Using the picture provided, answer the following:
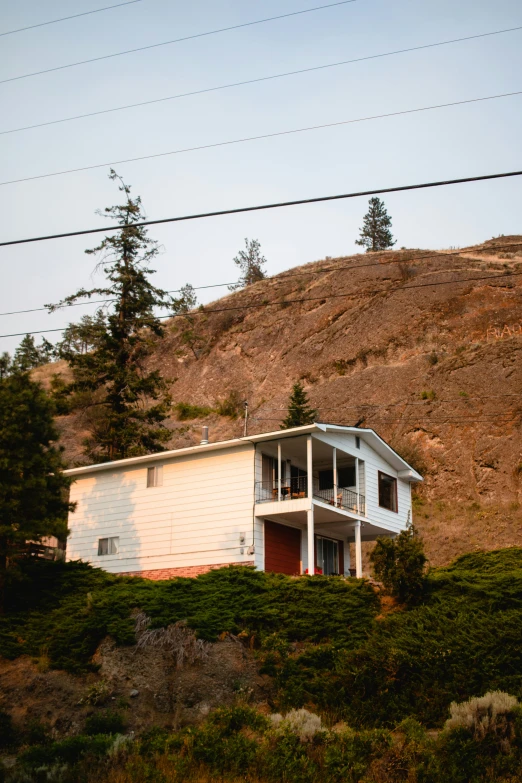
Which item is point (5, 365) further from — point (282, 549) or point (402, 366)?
point (402, 366)

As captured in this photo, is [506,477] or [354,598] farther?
[506,477]

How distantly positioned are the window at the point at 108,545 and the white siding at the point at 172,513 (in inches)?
5.7

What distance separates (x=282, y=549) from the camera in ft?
92.7

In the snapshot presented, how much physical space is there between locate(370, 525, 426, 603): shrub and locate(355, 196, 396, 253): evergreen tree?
6567cm

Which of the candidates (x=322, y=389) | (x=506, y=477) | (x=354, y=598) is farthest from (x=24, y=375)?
(x=322, y=389)

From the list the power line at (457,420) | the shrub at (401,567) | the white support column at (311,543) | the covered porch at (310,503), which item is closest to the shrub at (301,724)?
the shrub at (401,567)

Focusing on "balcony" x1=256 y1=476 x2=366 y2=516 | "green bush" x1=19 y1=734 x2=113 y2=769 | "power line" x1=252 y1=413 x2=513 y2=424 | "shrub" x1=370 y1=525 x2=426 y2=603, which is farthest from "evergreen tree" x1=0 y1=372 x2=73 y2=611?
"power line" x1=252 y1=413 x2=513 y2=424

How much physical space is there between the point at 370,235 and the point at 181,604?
67671 millimetres

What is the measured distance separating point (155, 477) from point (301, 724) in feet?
50.6

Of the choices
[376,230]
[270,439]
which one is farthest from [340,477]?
[376,230]

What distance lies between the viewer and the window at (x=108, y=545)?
29.9 metres

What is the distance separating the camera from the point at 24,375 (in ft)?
81.4

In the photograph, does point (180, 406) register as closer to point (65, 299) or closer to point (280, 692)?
point (65, 299)

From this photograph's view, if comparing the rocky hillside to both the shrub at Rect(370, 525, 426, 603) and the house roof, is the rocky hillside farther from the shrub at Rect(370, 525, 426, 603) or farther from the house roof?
the shrub at Rect(370, 525, 426, 603)
